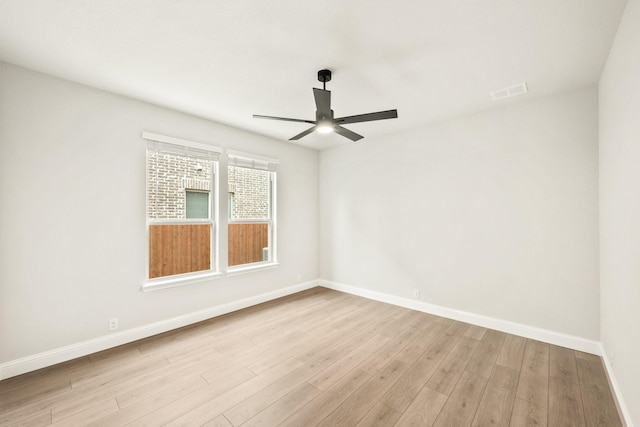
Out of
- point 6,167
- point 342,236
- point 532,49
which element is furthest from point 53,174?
point 532,49

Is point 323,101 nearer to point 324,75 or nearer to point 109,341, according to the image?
point 324,75

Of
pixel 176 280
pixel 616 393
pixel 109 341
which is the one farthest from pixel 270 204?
pixel 616 393

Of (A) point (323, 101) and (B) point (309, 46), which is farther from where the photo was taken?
(A) point (323, 101)

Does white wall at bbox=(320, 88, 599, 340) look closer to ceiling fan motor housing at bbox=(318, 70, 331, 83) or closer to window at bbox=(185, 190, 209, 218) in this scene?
ceiling fan motor housing at bbox=(318, 70, 331, 83)

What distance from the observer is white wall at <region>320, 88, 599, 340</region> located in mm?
2844

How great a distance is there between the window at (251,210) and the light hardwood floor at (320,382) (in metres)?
1.50

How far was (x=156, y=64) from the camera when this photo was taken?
7.95 ft

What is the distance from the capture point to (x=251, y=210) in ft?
14.6

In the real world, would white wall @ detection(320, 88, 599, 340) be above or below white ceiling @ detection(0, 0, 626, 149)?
below

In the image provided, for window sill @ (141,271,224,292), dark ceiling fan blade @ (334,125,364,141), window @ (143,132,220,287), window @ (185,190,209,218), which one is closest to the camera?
dark ceiling fan blade @ (334,125,364,141)

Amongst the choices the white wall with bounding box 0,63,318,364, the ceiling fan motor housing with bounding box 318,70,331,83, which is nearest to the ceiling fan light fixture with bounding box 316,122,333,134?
the ceiling fan motor housing with bounding box 318,70,331,83

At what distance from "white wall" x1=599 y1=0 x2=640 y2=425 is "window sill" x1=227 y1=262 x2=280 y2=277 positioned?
13.1 feet

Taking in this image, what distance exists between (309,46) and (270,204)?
115 inches

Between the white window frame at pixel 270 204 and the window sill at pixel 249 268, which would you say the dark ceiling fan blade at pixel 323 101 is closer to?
the white window frame at pixel 270 204
